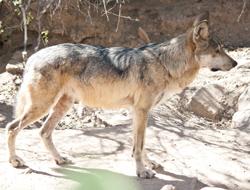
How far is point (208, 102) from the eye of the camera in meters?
9.35

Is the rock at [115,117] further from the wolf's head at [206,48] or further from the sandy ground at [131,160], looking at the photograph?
the wolf's head at [206,48]

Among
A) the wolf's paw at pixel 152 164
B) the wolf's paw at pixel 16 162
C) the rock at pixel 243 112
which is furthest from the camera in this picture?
the rock at pixel 243 112

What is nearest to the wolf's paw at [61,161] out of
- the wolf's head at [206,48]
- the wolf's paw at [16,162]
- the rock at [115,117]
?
the wolf's paw at [16,162]

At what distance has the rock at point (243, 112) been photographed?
8320 mm

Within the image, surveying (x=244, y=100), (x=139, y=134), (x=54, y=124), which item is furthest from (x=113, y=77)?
(x=244, y=100)

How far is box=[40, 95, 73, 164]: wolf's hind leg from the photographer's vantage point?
6641 millimetres

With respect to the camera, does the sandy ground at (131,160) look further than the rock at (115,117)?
No

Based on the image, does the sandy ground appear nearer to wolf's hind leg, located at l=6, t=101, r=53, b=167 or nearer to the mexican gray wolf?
wolf's hind leg, located at l=6, t=101, r=53, b=167

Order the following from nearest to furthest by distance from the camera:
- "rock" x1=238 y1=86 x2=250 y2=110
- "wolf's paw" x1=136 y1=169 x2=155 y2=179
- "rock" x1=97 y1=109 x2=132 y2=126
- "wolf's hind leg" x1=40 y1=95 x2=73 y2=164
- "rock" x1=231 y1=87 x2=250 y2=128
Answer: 1. "wolf's paw" x1=136 y1=169 x2=155 y2=179
2. "wolf's hind leg" x1=40 y1=95 x2=73 y2=164
3. "rock" x1=231 y1=87 x2=250 y2=128
4. "rock" x1=97 y1=109 x2=132 y2=126
5. "rock" x1=238 y1=86 x2=250 y2=110

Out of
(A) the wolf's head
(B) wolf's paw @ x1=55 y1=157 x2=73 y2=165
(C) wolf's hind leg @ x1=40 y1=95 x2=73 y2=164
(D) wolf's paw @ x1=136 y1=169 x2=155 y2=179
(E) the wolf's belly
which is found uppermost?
(A) the wolf's head

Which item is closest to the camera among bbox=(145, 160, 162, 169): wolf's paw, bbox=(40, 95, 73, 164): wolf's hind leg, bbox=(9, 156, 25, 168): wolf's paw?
bbox=(9, 156, 25, 168): wolf's paw

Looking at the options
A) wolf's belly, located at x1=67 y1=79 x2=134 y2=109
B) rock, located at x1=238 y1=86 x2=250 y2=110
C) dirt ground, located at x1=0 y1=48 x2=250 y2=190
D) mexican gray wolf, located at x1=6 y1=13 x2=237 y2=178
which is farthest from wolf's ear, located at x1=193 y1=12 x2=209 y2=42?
rock, located at x1=238 y1=86 x2=250 y2=110

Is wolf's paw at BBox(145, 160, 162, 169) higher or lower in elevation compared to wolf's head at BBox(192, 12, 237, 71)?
lower

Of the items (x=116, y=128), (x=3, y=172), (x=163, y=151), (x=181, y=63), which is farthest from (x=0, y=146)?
(x=181, y=63)
